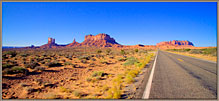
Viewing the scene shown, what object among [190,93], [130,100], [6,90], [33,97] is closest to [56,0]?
[33,97]

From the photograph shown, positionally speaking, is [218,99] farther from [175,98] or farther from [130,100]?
[130,100]

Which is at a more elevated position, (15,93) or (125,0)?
(125,0)

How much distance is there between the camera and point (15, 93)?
16.9 feet

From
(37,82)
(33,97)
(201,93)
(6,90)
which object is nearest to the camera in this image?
(201,93)

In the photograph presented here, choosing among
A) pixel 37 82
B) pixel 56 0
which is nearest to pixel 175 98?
pixel 56 0

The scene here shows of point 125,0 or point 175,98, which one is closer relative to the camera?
point 175,98

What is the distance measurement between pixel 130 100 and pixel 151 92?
893mm

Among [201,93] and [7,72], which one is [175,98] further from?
[7,72]

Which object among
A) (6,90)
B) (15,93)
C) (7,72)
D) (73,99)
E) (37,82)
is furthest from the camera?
(7,72)

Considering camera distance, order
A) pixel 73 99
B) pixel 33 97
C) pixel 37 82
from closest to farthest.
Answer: pixel 73 99 < pixel 33 97 < pixel 37 82

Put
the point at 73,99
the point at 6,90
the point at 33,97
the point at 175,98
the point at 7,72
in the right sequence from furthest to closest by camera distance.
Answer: the point at 7,72
the point at 6,90
the point at 33,97
the point at 73,99
the point at 175,98

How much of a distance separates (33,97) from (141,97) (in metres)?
4.46

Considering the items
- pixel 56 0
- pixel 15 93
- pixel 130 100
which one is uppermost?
pixel 56 0

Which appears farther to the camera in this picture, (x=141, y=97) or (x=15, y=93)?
(x=15, y=93)
